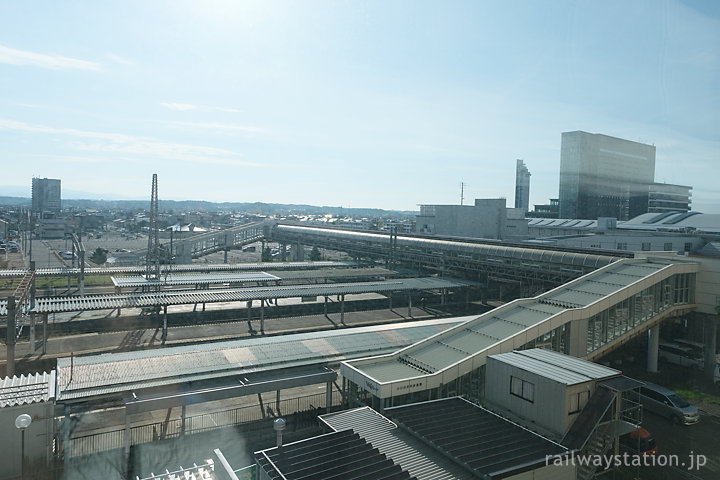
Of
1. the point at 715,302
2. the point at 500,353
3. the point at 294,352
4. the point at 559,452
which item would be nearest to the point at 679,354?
the point at 715,302

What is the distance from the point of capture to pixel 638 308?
12164 mm

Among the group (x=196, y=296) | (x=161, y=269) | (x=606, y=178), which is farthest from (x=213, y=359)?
(x=606, y=178)

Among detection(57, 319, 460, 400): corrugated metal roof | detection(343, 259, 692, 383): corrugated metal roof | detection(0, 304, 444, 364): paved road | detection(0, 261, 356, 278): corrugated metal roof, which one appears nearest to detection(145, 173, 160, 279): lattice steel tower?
detection(0, 261, 356, 278): corrugated metal roof

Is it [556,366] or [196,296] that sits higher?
[556,366]

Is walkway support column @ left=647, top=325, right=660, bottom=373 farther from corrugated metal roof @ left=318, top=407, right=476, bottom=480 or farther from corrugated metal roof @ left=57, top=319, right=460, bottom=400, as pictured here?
corrugated metal roof @ left=318, top=407, right=476, bottom=480

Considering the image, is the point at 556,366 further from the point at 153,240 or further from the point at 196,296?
the point at 153,240

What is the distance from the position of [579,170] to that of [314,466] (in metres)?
54.5

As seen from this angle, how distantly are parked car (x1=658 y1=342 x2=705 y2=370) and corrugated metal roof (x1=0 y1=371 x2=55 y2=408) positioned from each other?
48.8ft

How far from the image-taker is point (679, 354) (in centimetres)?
1395

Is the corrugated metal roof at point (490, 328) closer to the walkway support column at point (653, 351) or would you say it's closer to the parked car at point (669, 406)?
the walkway support column at point (653, 351)

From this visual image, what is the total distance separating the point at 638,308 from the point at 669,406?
2883 millimetres

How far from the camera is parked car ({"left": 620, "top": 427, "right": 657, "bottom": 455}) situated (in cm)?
821

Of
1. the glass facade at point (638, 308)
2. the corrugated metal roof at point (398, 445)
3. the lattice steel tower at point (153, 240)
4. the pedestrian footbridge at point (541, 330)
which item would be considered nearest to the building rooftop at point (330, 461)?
the corrugated metal roof at point (398, 445)

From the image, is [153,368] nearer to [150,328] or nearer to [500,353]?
[500,353]
